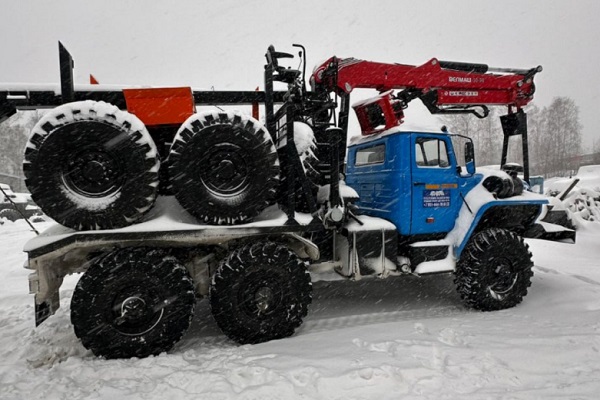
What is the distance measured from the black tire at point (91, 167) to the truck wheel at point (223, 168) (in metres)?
0.30

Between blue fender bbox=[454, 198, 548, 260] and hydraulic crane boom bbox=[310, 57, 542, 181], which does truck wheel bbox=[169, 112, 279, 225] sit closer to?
hydraulic crane boom bbox=[310, 57, 542, 181]

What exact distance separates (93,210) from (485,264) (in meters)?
4.74

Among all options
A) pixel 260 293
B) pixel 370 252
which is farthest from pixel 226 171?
pixel 370 252

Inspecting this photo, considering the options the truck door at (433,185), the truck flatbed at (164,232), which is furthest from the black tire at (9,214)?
the truck door at (433,185)

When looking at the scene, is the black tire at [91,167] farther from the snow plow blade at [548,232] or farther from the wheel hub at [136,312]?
the snow plow blade at [548,232]

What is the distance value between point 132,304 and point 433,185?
392cm

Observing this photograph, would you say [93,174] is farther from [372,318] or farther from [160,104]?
[372,318]

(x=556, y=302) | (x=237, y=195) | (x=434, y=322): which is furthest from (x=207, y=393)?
(x=556, y=302)

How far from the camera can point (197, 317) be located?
4832 mm

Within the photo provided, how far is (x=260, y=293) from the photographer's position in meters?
3.99

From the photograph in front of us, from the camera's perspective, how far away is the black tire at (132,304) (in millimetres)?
3547

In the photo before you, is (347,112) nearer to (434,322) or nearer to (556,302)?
(434,322)

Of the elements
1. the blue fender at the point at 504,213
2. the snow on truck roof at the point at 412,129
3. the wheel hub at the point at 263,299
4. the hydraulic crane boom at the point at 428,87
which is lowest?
the wheel hub at the point at 263,299

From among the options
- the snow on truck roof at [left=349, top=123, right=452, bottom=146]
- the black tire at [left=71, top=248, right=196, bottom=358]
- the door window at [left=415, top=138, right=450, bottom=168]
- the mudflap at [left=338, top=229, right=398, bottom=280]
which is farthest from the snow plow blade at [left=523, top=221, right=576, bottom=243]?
the black tire at [left=71, top=248, right=196, bottom=358]
